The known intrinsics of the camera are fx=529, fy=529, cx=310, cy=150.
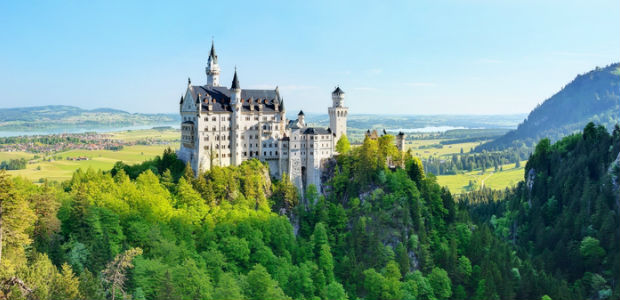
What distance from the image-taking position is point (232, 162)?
89.6 m

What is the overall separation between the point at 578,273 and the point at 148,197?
2964 inches

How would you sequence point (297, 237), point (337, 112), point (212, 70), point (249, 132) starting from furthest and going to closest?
1. point (337, 112)
2. point (212, 70)
3. point (249, 132)
4. point (297, 237)

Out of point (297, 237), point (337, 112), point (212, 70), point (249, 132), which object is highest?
point (212, 70)

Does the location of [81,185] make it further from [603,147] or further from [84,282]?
[603,147]

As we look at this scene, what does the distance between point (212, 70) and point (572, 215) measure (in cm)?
7577

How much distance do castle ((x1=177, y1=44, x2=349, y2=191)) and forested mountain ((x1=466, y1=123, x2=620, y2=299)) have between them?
36303 millimetres

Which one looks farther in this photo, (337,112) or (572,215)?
(572,215)

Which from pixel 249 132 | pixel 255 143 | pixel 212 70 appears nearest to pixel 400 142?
pixel 255 143

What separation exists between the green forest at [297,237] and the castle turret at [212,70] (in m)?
15.0

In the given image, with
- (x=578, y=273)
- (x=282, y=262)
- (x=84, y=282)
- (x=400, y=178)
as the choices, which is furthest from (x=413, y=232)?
(x=84, y=282)

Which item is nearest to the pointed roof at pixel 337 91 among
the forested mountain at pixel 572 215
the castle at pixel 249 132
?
the castle at pixel 249 132

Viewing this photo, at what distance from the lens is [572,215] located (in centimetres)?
10562

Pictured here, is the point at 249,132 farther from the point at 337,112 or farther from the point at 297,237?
the point at 297,237

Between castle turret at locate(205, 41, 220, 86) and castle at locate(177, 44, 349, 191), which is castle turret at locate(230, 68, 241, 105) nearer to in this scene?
castle at locate(177, 44, 349, 191)
